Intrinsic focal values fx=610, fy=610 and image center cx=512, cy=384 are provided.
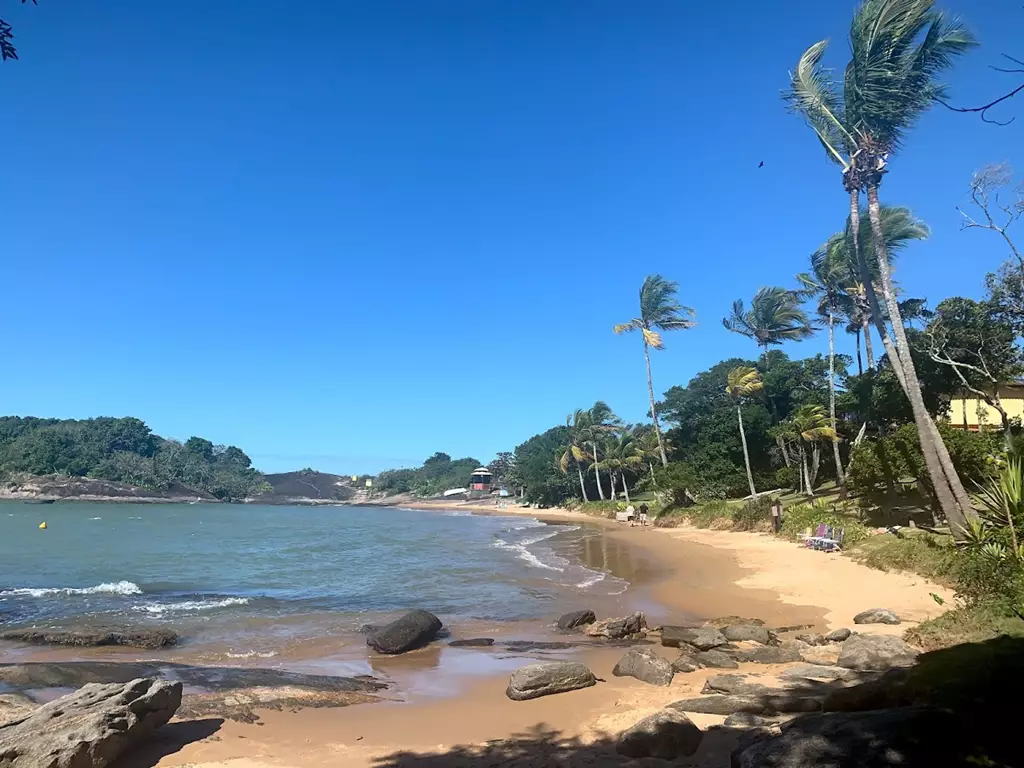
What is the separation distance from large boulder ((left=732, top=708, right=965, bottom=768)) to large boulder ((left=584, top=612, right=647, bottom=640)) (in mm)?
7743

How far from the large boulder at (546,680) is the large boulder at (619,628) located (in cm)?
330

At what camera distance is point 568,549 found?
29.6 m

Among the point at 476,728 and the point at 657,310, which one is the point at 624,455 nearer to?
the point at 657,310

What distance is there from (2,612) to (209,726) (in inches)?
456

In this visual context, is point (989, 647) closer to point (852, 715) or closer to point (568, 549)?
point (852, 715)

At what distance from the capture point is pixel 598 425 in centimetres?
6862

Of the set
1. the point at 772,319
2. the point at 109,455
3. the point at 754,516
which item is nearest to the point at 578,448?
the point at 772,319

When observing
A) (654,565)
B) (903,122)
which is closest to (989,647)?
(654,565)

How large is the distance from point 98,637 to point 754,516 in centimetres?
2506

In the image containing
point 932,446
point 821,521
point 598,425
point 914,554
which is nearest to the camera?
point 914,554

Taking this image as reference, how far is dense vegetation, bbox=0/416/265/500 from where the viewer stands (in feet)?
341

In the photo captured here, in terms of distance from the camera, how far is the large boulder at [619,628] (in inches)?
456

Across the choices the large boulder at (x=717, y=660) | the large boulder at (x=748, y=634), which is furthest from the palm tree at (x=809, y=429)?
the large boulder at (x=717, y=660)

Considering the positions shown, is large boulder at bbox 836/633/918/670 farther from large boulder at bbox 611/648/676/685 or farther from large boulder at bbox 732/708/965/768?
large boulder at bbox 732/708/965/768
